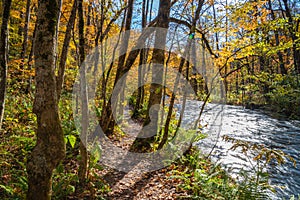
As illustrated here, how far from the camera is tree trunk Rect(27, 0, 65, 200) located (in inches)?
91.8

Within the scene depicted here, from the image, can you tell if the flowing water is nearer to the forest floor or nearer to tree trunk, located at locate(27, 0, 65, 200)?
the forest floor

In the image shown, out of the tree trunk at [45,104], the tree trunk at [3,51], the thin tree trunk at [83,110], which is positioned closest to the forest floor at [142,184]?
the thin tree trunk at [83,110]

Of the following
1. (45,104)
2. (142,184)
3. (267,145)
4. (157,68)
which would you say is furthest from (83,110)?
(267,145)

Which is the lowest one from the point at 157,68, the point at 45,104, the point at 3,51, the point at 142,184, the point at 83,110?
the point at 142,184

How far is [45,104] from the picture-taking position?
7.66ft

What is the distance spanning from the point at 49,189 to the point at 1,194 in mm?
1352

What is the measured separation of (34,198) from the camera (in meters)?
2.43

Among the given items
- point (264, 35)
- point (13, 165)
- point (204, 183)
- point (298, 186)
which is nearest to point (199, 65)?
point (264, 35)

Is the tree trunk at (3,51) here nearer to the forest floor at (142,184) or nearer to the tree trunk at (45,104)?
the tree trunk at (45,104)

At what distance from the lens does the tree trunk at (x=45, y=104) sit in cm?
233

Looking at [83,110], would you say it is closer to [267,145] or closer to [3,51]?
[3,51]

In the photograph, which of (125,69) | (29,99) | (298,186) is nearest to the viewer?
(298,186)

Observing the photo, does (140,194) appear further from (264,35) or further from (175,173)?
(264,35)

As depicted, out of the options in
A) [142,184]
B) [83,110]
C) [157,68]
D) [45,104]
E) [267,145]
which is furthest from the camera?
[267,145]
